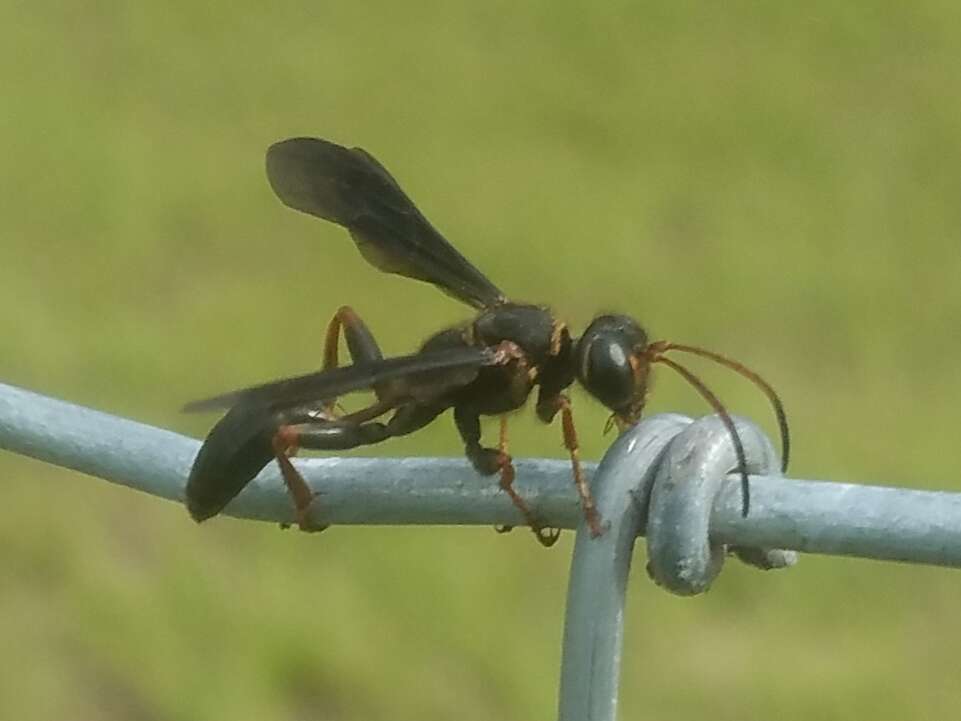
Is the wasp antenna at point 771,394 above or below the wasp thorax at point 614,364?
below

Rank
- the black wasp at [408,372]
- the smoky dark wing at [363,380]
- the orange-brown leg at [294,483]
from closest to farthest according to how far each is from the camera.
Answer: the orange-brown leg at [294,483], the black wasp at [408,372], the smoky dark wing at [363,380]

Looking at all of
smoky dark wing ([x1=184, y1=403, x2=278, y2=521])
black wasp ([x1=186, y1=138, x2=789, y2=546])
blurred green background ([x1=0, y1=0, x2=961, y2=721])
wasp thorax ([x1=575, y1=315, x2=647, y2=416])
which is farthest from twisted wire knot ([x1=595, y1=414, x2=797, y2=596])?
blurred green background ([x1=0, y1=0, x2=961, y2=721])

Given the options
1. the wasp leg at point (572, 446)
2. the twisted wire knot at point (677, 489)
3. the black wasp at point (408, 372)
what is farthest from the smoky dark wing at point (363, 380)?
the twisted wire knot at point (677, 489)

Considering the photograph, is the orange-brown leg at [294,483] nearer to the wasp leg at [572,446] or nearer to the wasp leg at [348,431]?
the wasp leg at [348,431]

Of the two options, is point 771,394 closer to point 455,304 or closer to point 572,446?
point 572,446

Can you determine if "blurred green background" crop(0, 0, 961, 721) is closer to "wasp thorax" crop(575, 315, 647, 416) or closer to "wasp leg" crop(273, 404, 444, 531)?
"wasp leg" crop(273, 404, 444, 531)

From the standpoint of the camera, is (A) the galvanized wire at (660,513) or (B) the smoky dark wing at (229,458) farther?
(B) the smoky dark wing at (229,458)

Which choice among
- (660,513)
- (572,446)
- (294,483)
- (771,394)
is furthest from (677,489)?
(572,446)
